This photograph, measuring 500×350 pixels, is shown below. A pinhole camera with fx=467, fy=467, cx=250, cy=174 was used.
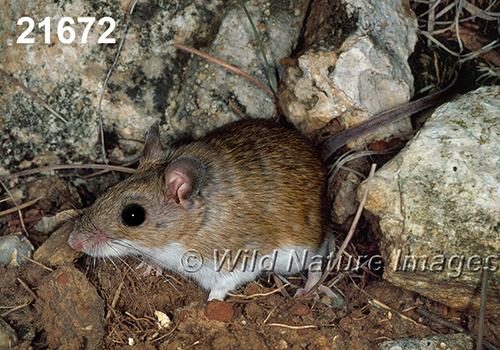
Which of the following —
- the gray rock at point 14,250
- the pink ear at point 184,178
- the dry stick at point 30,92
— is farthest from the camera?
the dry stick at point 30,92

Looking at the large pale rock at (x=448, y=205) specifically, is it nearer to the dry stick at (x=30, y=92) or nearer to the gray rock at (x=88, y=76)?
the gray rock at (x=88, y=76)

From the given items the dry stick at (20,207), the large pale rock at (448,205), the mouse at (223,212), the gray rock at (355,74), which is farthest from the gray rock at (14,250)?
the large pale rock at (448,205)

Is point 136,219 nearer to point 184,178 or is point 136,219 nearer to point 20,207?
point 184,178

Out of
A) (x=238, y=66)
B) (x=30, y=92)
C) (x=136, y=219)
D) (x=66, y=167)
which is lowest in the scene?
(x=136, y=219)

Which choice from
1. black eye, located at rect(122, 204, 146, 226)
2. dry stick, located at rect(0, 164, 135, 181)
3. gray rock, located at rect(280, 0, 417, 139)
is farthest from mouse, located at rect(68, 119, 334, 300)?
dry stick, located at rect(0, 164, 135, 181)

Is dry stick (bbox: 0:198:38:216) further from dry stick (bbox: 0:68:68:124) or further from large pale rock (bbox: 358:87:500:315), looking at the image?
large pale rock (bbox: 358:87:500:315)

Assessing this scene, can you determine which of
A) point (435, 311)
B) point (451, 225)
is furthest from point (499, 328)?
point (451, 225)

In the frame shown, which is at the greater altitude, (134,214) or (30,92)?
(30,92)

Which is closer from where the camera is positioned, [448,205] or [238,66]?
[448,205]

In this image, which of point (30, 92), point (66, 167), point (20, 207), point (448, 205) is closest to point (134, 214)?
point (66, 167)
